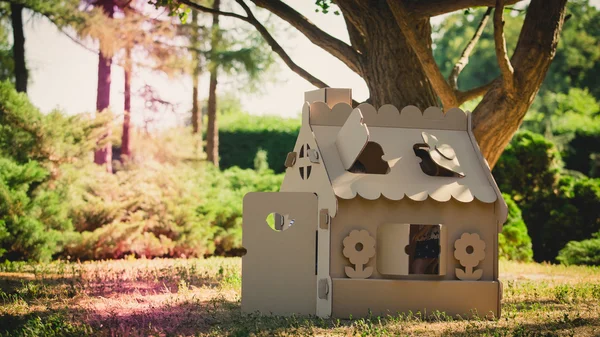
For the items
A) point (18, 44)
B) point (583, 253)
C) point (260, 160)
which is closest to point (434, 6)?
point (583, 253)

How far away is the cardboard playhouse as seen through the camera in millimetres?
5785

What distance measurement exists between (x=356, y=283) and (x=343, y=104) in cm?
162

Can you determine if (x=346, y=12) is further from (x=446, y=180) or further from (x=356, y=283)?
(x=356, y=283)

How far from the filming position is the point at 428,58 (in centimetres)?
815

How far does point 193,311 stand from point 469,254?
2392 millimetres

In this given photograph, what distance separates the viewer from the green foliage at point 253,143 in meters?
23.6

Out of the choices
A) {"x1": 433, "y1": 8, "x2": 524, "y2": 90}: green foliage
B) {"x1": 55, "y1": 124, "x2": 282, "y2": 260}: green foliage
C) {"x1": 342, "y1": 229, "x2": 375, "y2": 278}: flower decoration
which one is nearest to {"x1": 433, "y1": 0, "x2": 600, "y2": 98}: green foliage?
{"x1": 433, "y1": 8, "x2": 524, "y2": 90}: green foliage

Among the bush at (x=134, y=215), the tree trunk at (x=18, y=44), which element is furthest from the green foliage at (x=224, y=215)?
the tree trunk at (x=18, y=44)

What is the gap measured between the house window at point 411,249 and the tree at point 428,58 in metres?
2.85

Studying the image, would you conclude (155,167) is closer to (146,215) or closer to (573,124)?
(146,215)

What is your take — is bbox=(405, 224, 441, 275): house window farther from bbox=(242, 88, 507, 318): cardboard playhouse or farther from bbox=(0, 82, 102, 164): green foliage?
bbox=(0, 82, 102, 164): green foliage

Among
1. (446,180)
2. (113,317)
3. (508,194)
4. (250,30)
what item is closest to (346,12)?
(446,180)

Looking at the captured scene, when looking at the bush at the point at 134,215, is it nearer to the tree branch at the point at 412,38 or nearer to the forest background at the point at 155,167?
the forest background at the point at 155,167

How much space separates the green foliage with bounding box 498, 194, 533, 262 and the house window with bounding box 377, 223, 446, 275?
774 cm
